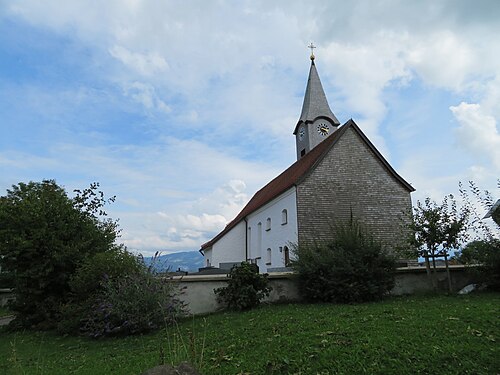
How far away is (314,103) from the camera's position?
3606 centimetres

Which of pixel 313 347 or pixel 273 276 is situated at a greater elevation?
pixel 273 276

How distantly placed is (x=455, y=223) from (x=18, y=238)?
570 inches

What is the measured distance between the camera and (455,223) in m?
13.5

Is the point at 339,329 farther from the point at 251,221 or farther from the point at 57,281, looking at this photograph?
the point at 251,221

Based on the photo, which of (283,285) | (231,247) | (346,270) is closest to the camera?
(346,270)

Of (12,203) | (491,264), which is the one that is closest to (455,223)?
(491,264)

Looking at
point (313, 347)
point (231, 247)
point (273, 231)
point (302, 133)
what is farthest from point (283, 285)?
point (302, 133)

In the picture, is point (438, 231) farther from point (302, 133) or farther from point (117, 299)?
point (302, 133)

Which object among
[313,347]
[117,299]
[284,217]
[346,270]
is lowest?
[313,347]

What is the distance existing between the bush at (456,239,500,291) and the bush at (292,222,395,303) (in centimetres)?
264

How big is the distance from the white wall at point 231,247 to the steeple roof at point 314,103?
1068cm

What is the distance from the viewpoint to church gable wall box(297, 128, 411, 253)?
80.2 ft

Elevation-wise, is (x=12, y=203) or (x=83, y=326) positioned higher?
(x=12, y=203)

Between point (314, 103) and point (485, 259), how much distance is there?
2501cm
